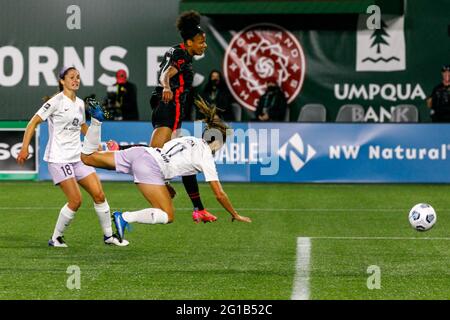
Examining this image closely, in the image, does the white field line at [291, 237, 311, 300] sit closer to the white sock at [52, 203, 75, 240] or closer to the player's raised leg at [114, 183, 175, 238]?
the player's raised leg at [114, 183, 175, 238]

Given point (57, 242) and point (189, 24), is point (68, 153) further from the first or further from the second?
point (189, 24)

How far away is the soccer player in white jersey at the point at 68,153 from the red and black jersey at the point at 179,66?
1.81 m

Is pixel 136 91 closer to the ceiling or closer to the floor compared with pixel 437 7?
closer to the floor

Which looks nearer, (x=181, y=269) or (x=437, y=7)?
(x=181, y=269)

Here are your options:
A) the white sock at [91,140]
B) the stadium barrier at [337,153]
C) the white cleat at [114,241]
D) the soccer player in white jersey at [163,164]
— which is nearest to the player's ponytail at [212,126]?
the soccer player in white jersey at [163,164]

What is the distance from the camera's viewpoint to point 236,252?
1271 cm

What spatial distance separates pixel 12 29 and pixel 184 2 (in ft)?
14.1

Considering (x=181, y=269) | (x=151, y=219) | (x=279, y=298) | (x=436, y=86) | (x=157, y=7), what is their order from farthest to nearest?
(x=157, y=7) → (x=436, y=86) → (x=151, y=219) → (x=181, y=269) → (x=279, y=298)

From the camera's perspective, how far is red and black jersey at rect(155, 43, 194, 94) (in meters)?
14.7

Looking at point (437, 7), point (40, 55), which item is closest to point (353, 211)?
point (437, 7)

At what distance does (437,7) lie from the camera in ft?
89.8

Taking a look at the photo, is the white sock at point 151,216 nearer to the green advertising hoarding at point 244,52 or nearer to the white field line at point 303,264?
the white field line at point 303,264

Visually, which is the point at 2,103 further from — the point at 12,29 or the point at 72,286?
the point at 72,286

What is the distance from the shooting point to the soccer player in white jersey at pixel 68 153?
13.0 m
